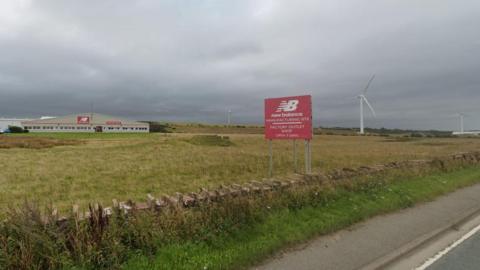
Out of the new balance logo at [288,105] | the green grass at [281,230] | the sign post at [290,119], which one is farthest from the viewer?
the new balance logo at [288,105]

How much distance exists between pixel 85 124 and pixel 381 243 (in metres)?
115

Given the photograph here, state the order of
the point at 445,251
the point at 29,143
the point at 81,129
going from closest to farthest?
the point at 445,251, the point at 29,143, the point at 81,129

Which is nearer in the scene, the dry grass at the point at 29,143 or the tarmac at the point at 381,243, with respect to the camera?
the tarmac at the point at 381,243

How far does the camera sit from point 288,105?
11719 mm

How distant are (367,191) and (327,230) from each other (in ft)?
10.6

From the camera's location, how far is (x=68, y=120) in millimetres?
109000

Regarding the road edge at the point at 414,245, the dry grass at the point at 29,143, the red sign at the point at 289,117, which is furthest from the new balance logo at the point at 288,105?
the dry grass at the point at 29,143

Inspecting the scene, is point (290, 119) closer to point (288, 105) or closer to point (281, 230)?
point (288, 105)

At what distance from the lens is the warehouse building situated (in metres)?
104

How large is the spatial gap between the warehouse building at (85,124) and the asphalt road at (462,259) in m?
113

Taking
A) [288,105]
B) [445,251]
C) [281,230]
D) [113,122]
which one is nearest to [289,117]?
[288,105]

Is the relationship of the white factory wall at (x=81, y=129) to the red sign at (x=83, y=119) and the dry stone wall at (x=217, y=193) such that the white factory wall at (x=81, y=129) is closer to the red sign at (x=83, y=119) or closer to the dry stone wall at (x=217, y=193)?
the red sign at (x=83, y=119)

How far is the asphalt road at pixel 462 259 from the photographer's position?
5.03 m

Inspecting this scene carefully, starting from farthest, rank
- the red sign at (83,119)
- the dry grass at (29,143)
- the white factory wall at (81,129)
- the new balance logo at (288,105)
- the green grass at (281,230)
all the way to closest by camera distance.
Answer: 1. the red sign at (83,119)
2. the white factory wall at (81,129)
3. the dry grass at (29,143)
4. the new balance logo at (288,105)
5. the green grass at (281,230)
